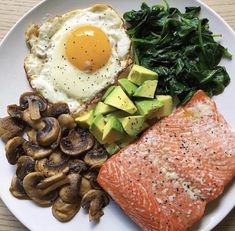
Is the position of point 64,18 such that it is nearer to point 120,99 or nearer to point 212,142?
point 120,99

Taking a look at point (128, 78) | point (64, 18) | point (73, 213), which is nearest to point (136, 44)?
point (128, 78)

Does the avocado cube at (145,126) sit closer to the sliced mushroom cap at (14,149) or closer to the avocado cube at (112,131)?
the avocado cube at (112,131)

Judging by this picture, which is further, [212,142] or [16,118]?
→ [16,118]

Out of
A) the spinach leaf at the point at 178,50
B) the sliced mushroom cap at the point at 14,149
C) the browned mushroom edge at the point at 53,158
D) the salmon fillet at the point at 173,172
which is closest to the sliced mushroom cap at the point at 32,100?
the browned mushroom edge at the point at 53,158

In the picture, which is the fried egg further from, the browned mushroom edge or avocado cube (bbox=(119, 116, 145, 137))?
avocado cube (bbox=(119, 116, 145, 137))

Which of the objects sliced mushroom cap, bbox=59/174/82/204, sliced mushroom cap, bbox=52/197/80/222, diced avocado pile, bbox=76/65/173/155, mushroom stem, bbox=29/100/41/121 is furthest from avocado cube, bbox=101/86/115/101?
sliced mushroom cap, bbox=52/197/80/222

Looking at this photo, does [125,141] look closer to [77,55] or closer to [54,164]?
[54,164]
